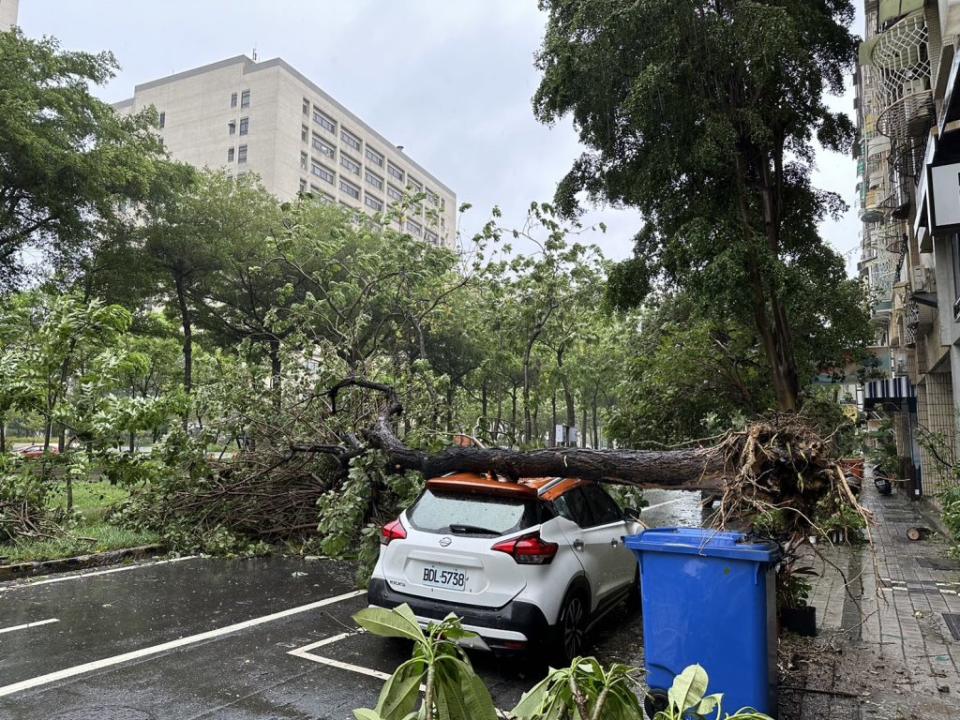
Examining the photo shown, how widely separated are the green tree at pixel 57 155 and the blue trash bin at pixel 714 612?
52.5 ft

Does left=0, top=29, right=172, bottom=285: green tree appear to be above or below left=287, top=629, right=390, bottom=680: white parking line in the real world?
above

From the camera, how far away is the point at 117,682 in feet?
16.6

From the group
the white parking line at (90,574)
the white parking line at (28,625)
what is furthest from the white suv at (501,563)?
the white parking line at (90,574)

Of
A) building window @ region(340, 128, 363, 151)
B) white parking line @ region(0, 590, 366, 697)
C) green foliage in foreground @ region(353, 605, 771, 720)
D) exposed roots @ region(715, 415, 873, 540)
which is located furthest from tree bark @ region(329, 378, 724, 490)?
building window @ region(340, 128, 363, 151)

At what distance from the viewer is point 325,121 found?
73.6 metres

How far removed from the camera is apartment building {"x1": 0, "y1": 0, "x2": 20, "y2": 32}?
39781mm

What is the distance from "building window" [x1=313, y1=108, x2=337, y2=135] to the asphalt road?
69759mm

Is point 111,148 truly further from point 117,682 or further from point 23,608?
point 117,682

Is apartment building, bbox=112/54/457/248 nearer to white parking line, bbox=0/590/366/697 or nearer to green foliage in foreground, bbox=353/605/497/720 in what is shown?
white parking line, bbox=0/590/366/697

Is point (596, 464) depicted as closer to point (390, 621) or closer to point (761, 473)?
point (761, 473)

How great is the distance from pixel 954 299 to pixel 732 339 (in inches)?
191

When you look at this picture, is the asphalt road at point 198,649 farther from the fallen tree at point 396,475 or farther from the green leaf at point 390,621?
the green leaf at point 390,621

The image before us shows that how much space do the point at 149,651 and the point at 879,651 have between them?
20.4 feet

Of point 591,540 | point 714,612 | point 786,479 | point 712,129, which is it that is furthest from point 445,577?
point 712,129
